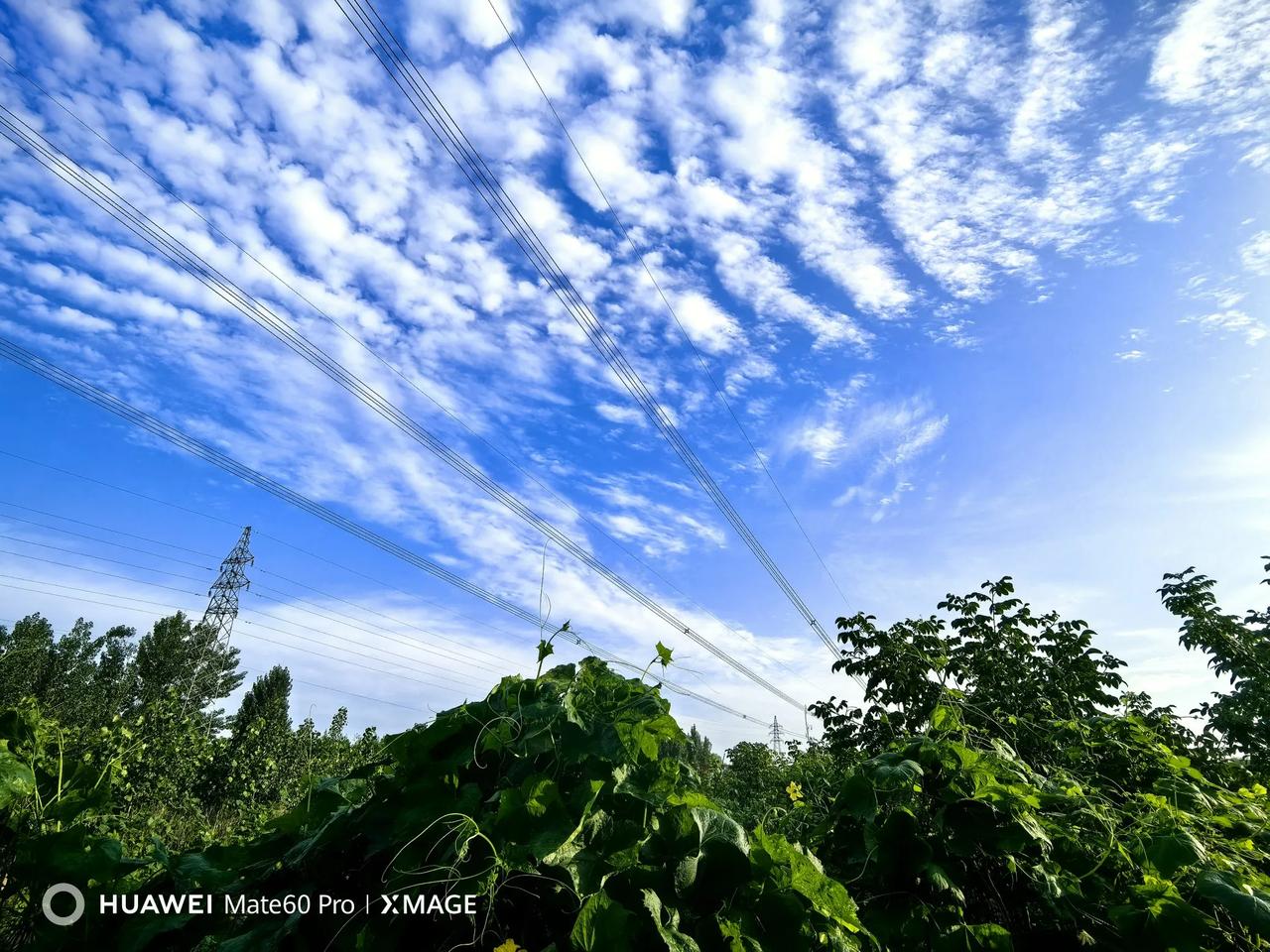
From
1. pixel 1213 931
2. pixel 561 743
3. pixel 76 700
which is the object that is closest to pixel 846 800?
pixel 1213 931

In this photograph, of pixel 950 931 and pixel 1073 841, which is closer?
pixel 950 931

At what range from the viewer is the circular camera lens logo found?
1.35 meters

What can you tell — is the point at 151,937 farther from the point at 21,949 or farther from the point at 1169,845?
the point at 1169,845

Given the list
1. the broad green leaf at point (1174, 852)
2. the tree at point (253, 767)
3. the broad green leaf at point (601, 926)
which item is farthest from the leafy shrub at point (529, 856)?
the tree at point (253, 767)

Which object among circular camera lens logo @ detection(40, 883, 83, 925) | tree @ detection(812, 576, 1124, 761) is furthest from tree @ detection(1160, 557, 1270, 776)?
circular camera lens logo @ detection(40, 883, 83, 925)

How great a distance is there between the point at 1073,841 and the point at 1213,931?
0.34 metres

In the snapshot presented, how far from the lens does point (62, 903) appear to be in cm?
139

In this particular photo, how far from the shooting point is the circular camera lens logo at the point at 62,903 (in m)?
1.35

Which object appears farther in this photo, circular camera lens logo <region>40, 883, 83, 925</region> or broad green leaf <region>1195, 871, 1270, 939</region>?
broad green leaf <region>1195, 871, 1270, 939</region>

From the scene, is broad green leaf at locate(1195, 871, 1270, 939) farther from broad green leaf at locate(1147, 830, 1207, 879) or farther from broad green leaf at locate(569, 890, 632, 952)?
broad green leaf at locate(569, 890, 632, 952)

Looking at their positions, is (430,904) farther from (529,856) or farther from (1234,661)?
(1234,661)

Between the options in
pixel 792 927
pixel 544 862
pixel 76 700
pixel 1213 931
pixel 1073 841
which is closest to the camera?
pixel 544 862

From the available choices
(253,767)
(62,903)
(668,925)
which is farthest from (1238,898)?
(253,767)

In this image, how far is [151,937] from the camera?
1.31 meters
